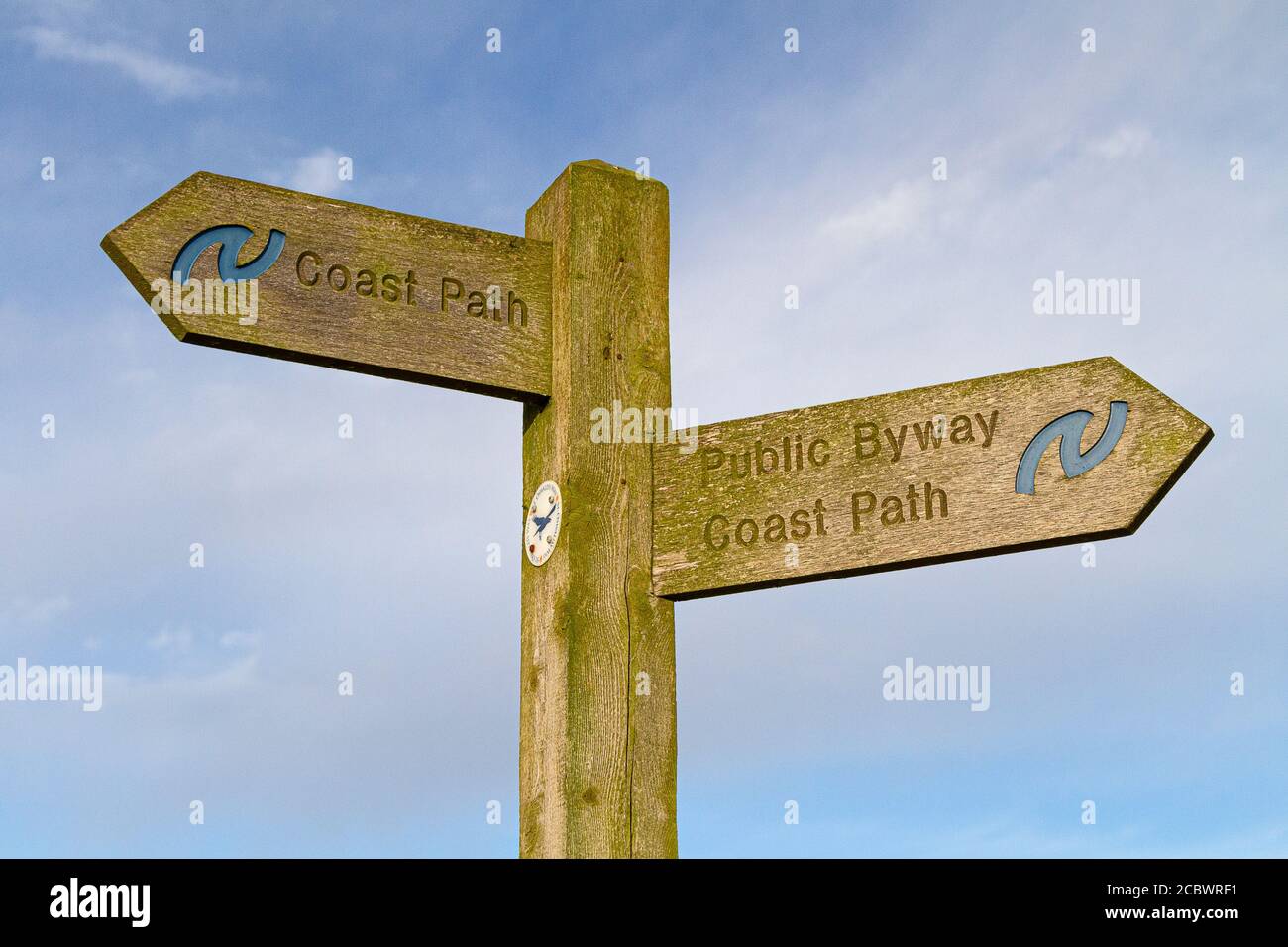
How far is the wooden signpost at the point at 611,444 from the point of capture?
331cm

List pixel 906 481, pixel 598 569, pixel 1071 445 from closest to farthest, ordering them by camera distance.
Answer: pixel 1071 445 < pixel 906 481 < pixel 598 569

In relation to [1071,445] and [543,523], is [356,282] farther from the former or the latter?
[1071,445]

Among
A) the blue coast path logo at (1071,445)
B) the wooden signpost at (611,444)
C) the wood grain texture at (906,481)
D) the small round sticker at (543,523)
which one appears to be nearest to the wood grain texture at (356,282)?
the wooden signpost at (611,444)

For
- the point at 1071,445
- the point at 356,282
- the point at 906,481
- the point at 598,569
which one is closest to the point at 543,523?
the point at 598,569

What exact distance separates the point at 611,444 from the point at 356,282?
0.68 meters

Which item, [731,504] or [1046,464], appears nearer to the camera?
[1046,464]

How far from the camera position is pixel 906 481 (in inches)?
135

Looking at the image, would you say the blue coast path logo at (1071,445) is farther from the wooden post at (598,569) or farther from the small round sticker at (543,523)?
→ the small round sticker at (543,523)

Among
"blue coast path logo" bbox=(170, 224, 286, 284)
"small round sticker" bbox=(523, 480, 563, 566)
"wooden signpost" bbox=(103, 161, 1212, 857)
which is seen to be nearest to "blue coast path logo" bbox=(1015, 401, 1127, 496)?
"wooden signpost" bbox=(103, 161, 1212, 857)

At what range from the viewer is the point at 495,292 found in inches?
146
